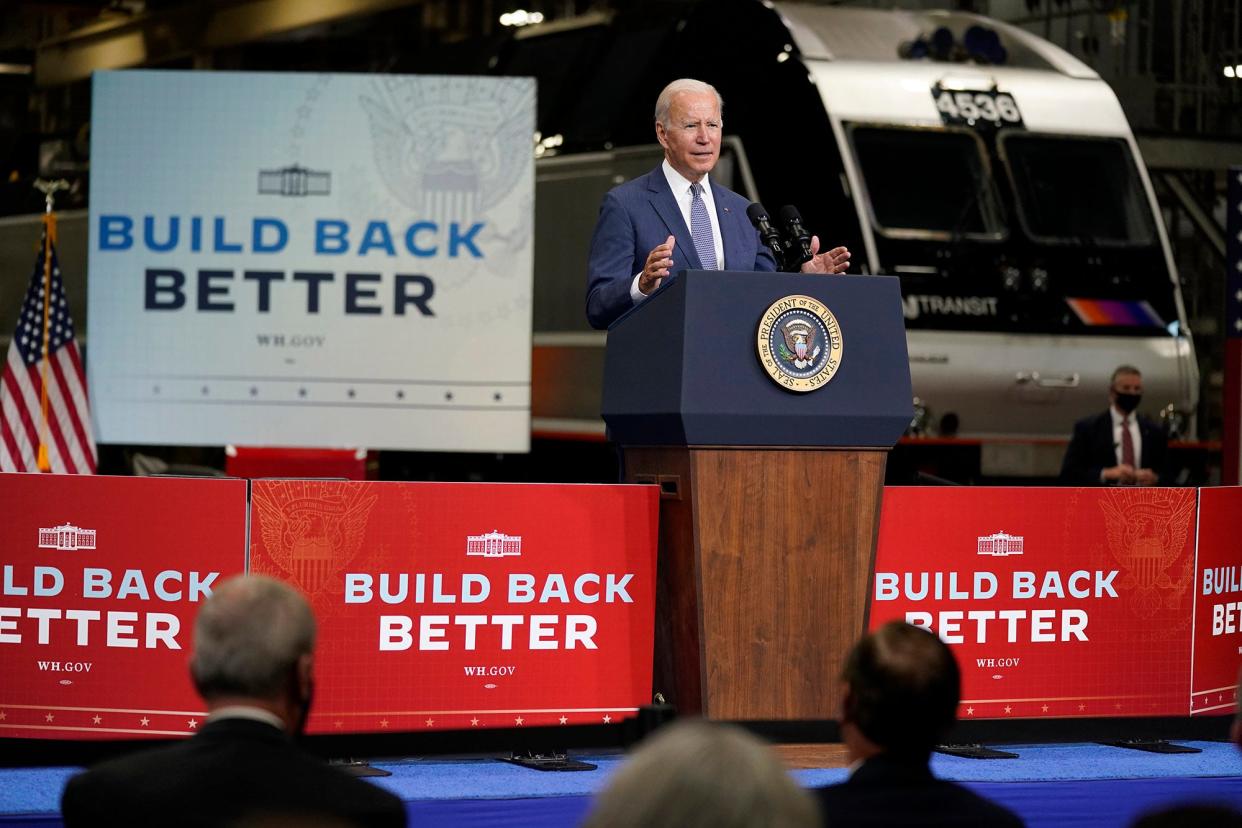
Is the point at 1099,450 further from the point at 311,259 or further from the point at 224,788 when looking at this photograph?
the point at 224,788

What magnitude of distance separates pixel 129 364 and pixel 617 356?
23.9 ft

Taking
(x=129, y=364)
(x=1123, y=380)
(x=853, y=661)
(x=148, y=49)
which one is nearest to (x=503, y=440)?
(x=129, y=364)

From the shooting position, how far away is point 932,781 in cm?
338

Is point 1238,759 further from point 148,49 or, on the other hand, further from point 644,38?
point 148,49

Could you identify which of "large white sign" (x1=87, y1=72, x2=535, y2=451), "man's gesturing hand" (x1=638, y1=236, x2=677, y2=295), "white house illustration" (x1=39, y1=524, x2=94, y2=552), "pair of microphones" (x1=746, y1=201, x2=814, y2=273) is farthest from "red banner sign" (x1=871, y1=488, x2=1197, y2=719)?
"large white sign" (x1=87, y1=72, x2=535, y2=451)

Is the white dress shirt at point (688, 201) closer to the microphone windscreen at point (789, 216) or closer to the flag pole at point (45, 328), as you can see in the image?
the microphone windscreen at point (789, 216)

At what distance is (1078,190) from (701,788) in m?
13.4

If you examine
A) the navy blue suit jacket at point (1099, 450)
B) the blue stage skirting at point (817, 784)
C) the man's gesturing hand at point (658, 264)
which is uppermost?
the man's gesturing hand at point (658, 264)

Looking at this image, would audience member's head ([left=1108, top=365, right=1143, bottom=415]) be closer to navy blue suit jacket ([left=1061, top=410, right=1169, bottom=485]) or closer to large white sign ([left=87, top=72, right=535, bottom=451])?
navy blue suit jacket ([left=1061, top=410, right=1169, bottom=485])

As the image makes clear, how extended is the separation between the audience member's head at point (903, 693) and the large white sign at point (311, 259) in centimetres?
972

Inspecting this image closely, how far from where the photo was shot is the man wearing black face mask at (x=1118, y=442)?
13156mm

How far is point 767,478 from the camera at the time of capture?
598 centimetres

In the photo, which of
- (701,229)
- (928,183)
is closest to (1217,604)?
(701,229)

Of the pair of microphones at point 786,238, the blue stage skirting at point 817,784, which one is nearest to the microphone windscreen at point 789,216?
the pair of microphones at point 786,238
